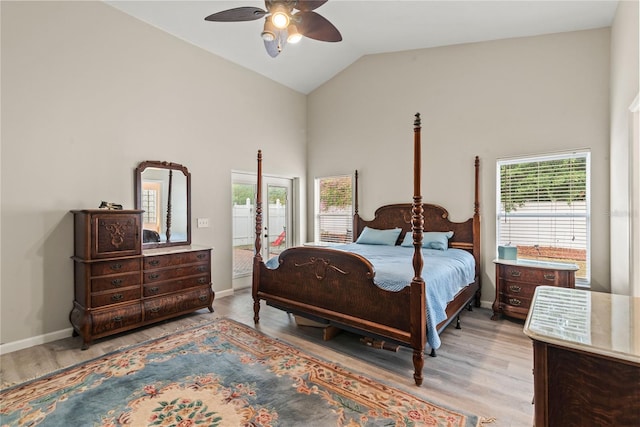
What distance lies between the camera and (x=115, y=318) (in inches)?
125

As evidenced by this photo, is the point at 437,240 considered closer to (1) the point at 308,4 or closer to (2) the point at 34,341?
(1) the point at 308,4

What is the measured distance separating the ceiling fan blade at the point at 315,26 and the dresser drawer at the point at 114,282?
305 cm

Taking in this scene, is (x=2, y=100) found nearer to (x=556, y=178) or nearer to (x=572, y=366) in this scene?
(x=572, y=366)

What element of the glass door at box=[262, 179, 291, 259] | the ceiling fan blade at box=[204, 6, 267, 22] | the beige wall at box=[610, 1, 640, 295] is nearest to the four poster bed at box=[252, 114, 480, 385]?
the beige wall at box=[610, 1, 640, 295]

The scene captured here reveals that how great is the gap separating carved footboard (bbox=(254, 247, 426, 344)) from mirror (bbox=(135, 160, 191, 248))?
154 cm

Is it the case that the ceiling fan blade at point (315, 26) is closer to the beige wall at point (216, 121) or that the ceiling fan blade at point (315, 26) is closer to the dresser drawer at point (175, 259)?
the beige wall at point (216, 121)

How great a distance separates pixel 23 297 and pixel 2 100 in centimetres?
188

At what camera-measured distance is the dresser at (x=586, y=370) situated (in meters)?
0.94

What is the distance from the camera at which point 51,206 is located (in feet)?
10.4

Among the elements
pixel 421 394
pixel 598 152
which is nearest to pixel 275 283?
pixel 421 394

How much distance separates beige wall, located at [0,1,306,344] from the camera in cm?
297

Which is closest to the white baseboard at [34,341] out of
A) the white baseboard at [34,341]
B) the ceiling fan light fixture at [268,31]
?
the white baseboard at [34,341]

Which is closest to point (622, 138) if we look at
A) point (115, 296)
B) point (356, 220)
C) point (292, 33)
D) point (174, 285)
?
point (292, 33)

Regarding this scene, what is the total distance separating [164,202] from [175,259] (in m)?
0.85
